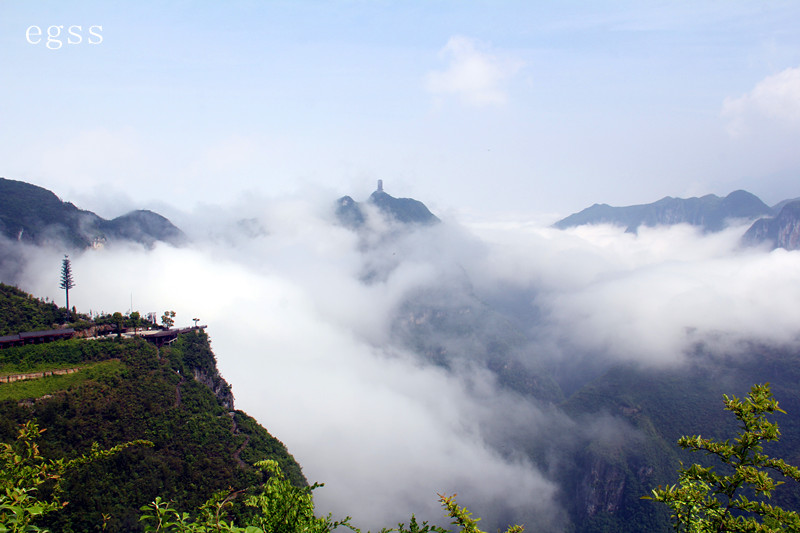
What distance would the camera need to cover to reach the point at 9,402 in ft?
120

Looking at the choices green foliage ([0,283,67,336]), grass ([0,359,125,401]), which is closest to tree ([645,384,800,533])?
grass ([0,359,125,401])

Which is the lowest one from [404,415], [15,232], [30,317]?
[404,415]

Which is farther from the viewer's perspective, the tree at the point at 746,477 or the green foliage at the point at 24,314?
the green foliage at the point at 24,314

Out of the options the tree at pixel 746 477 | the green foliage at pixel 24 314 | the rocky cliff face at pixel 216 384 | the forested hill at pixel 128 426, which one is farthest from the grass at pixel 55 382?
the tree at pixel 746 477

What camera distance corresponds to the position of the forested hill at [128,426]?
114ft

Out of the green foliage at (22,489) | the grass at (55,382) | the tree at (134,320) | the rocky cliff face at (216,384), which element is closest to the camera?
the green foliage at (22,489)

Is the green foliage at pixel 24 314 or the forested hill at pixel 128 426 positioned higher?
the green foliage at pixel 24 314

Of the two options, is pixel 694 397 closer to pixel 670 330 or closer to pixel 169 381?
pixel 670 330

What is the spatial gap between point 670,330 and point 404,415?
113424mm

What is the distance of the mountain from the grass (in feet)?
343

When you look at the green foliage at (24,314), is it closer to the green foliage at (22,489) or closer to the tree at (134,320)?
the tree at (134,320)

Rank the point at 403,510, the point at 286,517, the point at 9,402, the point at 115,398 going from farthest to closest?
the point at 403,510, the point at 115,398, the point at 9,402, the point at 286,517

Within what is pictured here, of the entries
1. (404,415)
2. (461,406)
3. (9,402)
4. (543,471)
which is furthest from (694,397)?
(9,402)

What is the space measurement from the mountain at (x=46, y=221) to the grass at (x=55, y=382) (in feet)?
343
